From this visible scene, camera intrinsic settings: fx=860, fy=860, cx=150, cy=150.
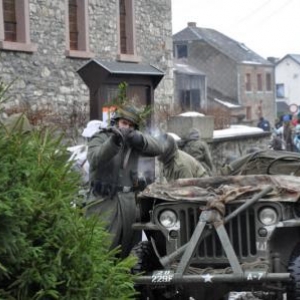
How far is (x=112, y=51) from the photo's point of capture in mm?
20906

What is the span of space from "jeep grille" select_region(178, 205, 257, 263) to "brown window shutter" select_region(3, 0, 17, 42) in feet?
37.2

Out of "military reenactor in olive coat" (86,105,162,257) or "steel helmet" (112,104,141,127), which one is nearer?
"military reenactor in olive coat" (86,105,162,257)

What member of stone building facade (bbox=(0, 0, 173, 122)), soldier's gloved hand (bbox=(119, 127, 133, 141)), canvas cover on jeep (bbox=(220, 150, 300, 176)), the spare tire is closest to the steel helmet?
soldier's gloved hand (bbox=(119, 127, 133, 141))

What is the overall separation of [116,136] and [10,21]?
1118 cm

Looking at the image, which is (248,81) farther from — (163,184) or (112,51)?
(163,184)

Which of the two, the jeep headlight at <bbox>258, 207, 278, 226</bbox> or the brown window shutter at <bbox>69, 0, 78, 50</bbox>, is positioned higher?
the brown window shutter at <bbox>69, 0, 78, 50</bbox>

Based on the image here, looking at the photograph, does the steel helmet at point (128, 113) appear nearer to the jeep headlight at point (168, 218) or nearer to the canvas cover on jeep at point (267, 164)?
the jeep headlight at point (168, 218)

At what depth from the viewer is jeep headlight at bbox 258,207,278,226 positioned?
6.16m

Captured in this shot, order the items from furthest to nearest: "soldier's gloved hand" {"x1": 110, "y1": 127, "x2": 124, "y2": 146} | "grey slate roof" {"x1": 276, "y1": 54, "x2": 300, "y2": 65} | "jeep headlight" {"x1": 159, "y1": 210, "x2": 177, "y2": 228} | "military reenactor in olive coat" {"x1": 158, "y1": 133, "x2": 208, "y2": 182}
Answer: "grey slate roof" {"x1": 276, "y1": 54, "x2": 300, "y2": 65} → "military reenactor in olive coat" {"x1": 158, "y1": 133, "x2": 208, "y2": 182} → "soldier's gloved hand" {"x1": 110, "y1": 127, "x2": 124, "y2": 146} → "jeep headlight" {"x1": 159, "y1": 210, "x2": 177, "y2": 228}

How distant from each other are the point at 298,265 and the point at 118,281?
2.67m

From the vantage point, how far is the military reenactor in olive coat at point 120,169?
6641 millimetres

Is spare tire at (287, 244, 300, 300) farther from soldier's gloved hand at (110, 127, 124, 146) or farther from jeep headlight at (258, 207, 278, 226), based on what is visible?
soldier's gloved hand at (110, 127, 124, 146)

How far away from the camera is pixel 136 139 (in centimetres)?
668

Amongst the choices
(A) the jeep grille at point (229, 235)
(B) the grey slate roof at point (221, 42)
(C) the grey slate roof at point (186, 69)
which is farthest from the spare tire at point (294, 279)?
(B) the grey slate roof at point (221, 42)
